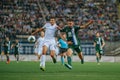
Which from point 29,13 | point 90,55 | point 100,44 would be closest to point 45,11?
point 29,13

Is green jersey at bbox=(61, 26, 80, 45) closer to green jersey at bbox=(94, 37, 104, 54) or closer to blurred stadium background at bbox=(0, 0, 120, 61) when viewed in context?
green jersey at bbox=(94, 37, 104, 54)

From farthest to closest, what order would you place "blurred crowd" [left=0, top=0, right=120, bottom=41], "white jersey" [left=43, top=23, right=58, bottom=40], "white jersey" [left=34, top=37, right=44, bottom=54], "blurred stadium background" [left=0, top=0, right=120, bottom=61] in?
1. "blurred crowd" [left=0, top=0, right=120, bottom=41]
2. "blurred stadium background" [left=0, top=0, right=120, bottom=61]
3. "white jersey" [left=34, top=37, right=44, bottom=54]
4. "white jersey" [left=43, top=23, right=58, bottom=40]

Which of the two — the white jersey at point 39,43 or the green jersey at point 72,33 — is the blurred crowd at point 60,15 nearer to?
the white jersey at point 39,43

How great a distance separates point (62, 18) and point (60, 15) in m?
0.70

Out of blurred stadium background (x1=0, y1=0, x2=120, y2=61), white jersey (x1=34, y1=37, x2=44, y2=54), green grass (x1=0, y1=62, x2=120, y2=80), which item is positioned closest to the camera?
green grass (x1=0, y1=62, x2=120, y2=80)

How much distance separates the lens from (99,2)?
175ft

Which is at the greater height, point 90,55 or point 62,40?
point 62,40

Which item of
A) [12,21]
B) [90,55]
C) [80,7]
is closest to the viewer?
[90,55]

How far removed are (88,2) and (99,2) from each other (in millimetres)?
1188

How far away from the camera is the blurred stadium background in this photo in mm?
46562

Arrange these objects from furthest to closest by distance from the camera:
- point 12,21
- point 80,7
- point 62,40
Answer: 1. point 80,7
2. point 12,21
3. point 62,40

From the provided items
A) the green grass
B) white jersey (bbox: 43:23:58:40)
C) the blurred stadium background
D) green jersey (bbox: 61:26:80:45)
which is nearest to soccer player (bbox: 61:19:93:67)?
green jersey (bbox: 61:26:80:45)

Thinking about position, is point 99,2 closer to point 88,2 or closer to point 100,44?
point 88,2

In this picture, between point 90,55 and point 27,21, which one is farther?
point 27,21
